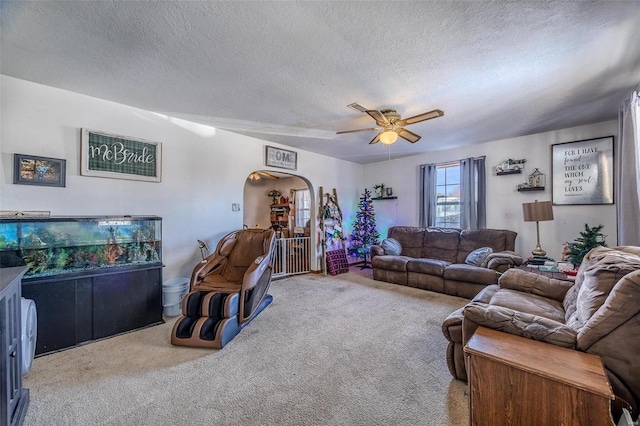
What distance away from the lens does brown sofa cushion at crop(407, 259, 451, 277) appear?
13.8ft

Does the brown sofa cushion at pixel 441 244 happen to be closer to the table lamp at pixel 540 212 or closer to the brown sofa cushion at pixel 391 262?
the brown sofa cushion at pixel 391 262

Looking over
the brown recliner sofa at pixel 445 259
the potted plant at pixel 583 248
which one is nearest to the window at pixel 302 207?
the brown recliner sofa at pixel 445 259

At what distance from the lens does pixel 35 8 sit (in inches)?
64.6

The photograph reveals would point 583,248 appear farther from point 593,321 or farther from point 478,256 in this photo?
point 593,321

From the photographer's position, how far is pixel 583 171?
3.89 m

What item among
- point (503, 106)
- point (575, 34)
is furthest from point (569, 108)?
point (575, 34)

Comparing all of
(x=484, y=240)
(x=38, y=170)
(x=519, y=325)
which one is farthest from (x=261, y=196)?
(x=519, y=325)

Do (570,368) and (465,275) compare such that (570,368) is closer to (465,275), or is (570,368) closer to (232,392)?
(232,392)

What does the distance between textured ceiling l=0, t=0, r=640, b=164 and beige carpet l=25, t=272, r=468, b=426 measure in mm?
2630

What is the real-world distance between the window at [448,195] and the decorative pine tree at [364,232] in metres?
1.43

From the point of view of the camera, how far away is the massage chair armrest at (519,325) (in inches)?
56.9

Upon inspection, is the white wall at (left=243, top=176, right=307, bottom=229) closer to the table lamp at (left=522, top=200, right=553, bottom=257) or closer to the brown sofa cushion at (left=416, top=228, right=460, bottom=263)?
the brown sofa cushion at (left=416, top=228, right=460, bottom=263)

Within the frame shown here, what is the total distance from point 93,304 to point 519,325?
3740 mm

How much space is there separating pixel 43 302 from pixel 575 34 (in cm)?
498
